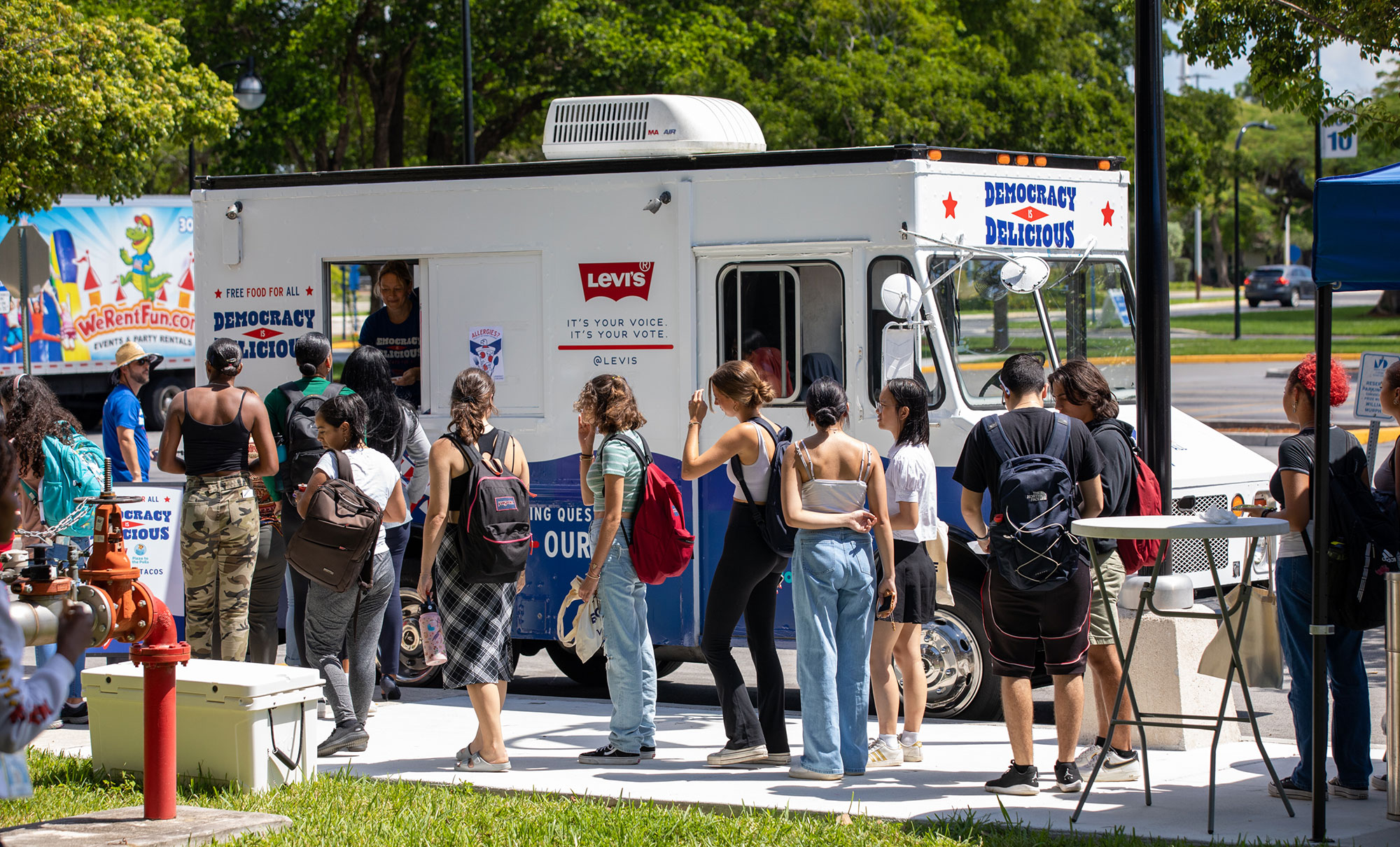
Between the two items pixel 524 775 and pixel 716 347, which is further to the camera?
pixel 716 347

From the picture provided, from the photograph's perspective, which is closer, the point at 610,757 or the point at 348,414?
the point at 610,757

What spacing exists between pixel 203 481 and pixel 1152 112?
4.80 meters

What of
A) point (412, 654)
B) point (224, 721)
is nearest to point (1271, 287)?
point (412, 654)

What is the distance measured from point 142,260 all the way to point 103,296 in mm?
781

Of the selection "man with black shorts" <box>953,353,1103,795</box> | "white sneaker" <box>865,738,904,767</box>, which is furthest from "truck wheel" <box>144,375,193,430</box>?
"man with black shorts" <box>953,353,1103,795</box>

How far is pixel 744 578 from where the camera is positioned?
6.30 metres

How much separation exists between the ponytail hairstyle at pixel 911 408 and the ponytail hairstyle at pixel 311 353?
9.73ft

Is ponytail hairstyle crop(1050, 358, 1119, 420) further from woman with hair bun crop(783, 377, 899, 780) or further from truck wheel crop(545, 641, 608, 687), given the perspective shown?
truck wheel crop(545, 641, 608, 687)

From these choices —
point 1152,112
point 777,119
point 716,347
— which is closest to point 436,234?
point 716,347

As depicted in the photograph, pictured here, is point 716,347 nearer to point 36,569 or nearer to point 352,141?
point 36,569

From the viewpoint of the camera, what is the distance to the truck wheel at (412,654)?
8.38 meters

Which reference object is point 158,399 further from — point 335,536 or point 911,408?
point 911,408

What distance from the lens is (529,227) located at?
26.3 ft

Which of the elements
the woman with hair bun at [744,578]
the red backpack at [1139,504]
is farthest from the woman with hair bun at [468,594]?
the red backpack at [1139,504]
